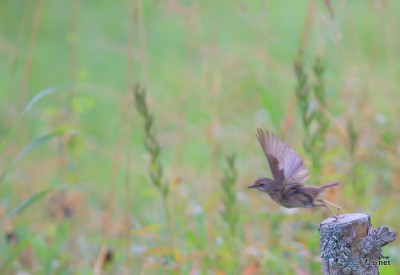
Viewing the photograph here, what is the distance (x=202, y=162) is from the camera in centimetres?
553

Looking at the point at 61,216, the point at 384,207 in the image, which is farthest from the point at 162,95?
the point at 384,207

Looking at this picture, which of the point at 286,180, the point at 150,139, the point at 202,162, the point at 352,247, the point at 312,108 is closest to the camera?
the point at 352,247

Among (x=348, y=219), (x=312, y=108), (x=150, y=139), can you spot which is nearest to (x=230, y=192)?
(x=150, y=139)

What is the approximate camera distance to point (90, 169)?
5.76m

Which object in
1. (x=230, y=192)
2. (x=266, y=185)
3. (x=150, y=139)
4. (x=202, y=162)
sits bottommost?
(x=202, y=162)

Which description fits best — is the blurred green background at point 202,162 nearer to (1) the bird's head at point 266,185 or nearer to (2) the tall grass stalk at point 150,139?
(2) the tall grass stalk at point 150,139

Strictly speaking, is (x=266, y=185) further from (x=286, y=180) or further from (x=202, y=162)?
(x=202, y=162)

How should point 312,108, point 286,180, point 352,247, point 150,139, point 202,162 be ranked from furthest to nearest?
point 202,162
point 312,108
point 150,139
point 286,180
point 352,247

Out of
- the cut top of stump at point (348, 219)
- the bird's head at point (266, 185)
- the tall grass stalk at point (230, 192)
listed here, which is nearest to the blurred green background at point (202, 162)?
the tall grass stalk at point (230, 192)

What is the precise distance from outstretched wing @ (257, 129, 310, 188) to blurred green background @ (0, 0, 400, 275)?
2.26 ft

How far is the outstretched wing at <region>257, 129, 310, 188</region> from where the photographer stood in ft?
6.15

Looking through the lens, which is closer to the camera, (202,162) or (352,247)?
(352,247)

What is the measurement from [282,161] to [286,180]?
56 mm

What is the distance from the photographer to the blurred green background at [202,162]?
3.05m
